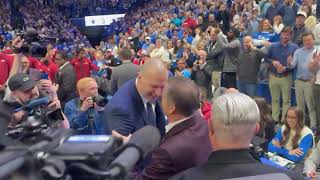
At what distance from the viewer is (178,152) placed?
2328 mm

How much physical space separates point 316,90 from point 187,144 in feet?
18.1

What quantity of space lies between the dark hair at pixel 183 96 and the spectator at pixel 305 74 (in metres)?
5.22

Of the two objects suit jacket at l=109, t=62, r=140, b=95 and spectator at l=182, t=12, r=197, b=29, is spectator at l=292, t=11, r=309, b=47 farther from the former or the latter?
spectator at l=182, t=12, r=197, b=29

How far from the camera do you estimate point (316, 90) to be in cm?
748

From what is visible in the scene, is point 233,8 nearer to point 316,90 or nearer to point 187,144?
point 316,90

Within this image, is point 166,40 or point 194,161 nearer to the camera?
point 194,161

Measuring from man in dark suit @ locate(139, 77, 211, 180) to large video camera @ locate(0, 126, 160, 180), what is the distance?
1287 millimetres

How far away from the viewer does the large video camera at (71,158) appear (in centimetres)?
82

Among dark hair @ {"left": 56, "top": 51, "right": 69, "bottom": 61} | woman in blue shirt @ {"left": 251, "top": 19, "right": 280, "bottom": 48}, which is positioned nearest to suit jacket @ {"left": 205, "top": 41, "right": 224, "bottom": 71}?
woman in blue shirt @ {"left": 251, "top": 19, "right": 280, "bottom": 48}

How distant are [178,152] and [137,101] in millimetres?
709

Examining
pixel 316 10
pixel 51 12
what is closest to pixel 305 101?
pixel 316 10

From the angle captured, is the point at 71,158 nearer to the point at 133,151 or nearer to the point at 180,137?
the point at 133,151

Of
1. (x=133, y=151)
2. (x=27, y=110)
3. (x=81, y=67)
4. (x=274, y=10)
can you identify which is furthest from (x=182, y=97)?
(x=274, y=10)

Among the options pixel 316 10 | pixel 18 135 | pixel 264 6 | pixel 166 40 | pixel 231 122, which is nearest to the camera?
pixel 18 135
